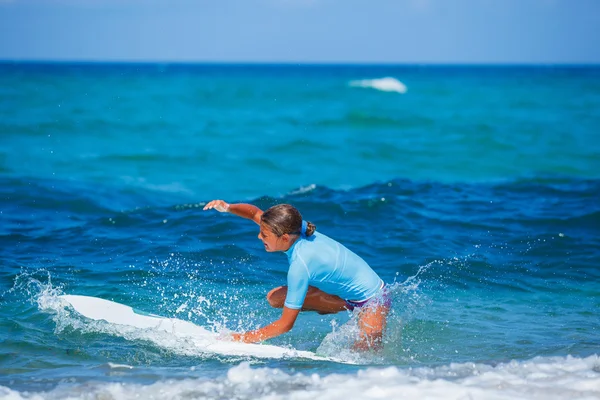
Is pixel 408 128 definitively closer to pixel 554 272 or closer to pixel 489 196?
pixel 489 196

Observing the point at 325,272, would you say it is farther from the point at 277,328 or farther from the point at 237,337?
the point at 237,337

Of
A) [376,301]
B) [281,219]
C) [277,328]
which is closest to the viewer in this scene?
[281,219]

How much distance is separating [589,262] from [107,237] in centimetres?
627

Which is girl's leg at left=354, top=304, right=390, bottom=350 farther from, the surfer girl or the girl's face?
the girl's face

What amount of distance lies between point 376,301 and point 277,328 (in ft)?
2.88

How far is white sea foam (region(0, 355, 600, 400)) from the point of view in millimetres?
4332

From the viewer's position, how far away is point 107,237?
9.14 meters

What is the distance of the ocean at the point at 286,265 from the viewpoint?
4691 millimetres

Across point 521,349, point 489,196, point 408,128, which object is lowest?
point 521,349

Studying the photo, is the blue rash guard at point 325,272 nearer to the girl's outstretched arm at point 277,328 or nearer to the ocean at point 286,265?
the girl's outstretched arm at point 277,328

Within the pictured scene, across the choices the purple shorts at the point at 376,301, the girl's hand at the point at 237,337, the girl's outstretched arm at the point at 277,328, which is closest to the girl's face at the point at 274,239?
the girl's outstretched arm at the point at 277,328

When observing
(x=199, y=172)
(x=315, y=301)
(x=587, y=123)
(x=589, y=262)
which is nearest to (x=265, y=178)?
(x=199, y=172)

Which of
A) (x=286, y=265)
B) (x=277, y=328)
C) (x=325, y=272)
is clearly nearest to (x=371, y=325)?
(x=325, y=272)

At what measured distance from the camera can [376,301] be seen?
5.37 metres
